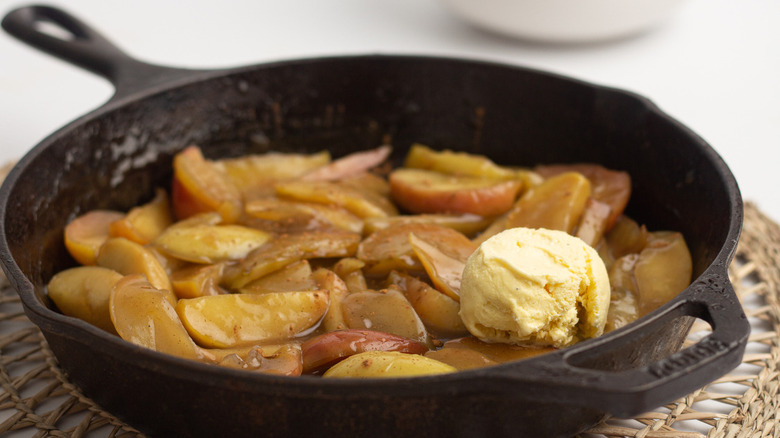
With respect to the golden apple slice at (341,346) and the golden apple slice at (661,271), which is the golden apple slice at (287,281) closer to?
the golden apple slice at (341,346)

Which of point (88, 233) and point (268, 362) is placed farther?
point (88, 233)

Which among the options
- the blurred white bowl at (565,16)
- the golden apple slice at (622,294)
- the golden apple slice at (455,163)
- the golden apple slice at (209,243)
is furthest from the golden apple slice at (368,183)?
the blurred white bowl at (565,16)

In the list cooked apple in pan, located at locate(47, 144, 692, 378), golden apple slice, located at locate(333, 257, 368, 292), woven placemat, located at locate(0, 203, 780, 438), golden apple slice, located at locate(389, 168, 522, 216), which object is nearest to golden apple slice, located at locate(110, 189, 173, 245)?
cooked apple in pan, located at locate(47, 144, 692, 378)

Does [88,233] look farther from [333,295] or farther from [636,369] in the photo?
[636,369]

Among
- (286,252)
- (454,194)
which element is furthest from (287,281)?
(454,194)

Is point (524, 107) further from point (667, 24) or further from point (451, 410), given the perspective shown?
point (667, 24)
